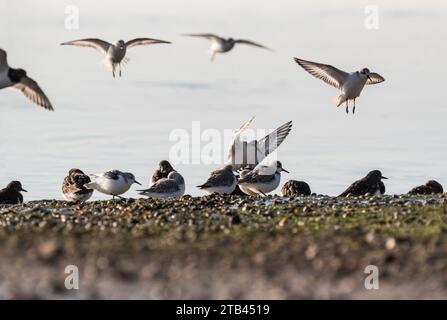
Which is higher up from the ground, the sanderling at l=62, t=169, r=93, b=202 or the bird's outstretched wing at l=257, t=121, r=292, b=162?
the bird's outstretched wing at l=257, t=121, r=292, b=162

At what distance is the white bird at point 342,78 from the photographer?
23.9 m

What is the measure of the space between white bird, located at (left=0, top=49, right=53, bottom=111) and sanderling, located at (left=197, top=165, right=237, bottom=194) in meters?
3.18

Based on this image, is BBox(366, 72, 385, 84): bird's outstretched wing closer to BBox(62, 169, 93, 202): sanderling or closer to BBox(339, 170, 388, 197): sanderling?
BBox(339, 170, 388, 197): sanderling

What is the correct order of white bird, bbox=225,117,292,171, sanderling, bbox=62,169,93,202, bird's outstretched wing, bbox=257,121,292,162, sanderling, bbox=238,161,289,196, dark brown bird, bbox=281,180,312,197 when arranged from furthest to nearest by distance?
1. bird's outstretched wing, bbox=257,121,292,162
2. white bird, bbox=225,117,292,171
3. dark brown bird, bbox=281,180,312,197
4. sanderling, bbox=62,169,93,202
5. sanderling, bbox=238,161,289,196

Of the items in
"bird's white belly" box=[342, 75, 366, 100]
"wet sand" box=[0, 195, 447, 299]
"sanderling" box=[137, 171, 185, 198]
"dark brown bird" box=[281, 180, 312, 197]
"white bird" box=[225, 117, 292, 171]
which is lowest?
"wet sand" box=[0, 195, 447, 299]

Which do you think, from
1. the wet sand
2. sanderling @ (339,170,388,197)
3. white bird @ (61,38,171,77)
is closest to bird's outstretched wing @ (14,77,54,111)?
white bird @ (61,38,171,77)

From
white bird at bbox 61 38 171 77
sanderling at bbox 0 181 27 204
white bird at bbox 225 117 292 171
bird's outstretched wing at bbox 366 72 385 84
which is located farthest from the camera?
white bird at bbox 225 117 292 171

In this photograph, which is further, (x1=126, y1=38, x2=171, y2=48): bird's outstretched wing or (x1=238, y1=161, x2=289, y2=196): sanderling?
(x1=126, y1=38, x2=171, y2=48): bird's outstretched wing

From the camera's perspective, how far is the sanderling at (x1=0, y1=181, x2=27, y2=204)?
24172 millimetres

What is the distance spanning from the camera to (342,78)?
24141 mm

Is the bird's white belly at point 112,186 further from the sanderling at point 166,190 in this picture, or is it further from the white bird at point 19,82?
the white bird at point 19,82

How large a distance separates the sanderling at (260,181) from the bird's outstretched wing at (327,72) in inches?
96.1
